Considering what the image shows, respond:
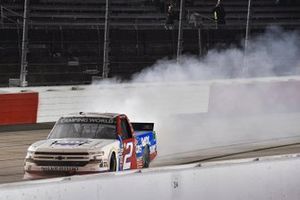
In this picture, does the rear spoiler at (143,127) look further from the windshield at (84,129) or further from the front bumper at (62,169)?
the front bumper at (62,169)

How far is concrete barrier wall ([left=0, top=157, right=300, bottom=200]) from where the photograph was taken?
6902mm

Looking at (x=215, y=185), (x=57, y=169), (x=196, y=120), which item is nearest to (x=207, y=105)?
(x=196, y=120)

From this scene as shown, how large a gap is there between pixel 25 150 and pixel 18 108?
381 centimetres

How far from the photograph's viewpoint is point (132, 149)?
12.7 meters

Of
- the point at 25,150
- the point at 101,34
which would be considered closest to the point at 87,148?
the point at 25,150

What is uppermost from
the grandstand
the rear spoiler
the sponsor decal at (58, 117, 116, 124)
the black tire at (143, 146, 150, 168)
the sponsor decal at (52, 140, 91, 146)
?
the grandstand

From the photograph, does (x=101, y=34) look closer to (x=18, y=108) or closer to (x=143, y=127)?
(x=18, y=108)

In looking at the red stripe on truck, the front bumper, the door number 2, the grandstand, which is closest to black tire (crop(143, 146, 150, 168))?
the door number 2

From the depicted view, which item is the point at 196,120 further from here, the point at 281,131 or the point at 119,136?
the point at 119,136

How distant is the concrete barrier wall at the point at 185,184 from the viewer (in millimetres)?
6902

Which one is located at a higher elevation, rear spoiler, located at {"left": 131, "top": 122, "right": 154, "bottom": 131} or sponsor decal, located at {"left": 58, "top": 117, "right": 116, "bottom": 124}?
sponsor decal, located at {"left": 58, "top": 117, "right": 116, "bottom": 124}

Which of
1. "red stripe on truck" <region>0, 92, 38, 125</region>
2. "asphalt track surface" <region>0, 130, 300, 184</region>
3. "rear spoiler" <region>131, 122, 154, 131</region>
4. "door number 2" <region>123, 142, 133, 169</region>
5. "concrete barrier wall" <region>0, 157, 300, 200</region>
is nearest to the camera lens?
"concrete barrier wall" <region>0, 157, 300, 200</region>

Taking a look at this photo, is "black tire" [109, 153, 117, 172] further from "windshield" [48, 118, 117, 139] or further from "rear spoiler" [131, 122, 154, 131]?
"rear spoiler" [131, 122, 154, 131]

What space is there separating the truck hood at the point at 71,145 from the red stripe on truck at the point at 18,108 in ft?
26.8
